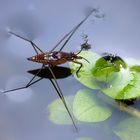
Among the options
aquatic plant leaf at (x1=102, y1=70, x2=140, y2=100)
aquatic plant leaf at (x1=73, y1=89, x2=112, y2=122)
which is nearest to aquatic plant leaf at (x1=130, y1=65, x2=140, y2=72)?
aquatic plant leaf at (x1=102, y1=70, x2=140, y2=100)

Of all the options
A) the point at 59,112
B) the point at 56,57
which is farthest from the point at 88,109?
the point at 56,57

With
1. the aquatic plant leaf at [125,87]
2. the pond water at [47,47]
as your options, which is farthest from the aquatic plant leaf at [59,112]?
the aquatic plant leaf at [125,87]

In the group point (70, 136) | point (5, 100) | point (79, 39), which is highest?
point (79, 39)

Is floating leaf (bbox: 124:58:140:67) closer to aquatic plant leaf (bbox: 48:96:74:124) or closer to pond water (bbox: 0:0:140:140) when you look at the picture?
pond water (bbox: 0:0:140:140)

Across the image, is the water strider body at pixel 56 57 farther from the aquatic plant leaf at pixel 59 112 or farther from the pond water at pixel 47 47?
the aquatic plant leaf at pixel 59 112

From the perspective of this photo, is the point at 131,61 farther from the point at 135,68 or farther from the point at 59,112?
the point at 59,112

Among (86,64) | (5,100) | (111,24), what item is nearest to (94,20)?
(111,24)

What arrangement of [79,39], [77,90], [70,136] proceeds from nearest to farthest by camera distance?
Answer: 1. [70,136]
2. [77,90]
3. [79,39]

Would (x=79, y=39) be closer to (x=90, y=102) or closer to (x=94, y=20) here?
(x=94, y=20)
